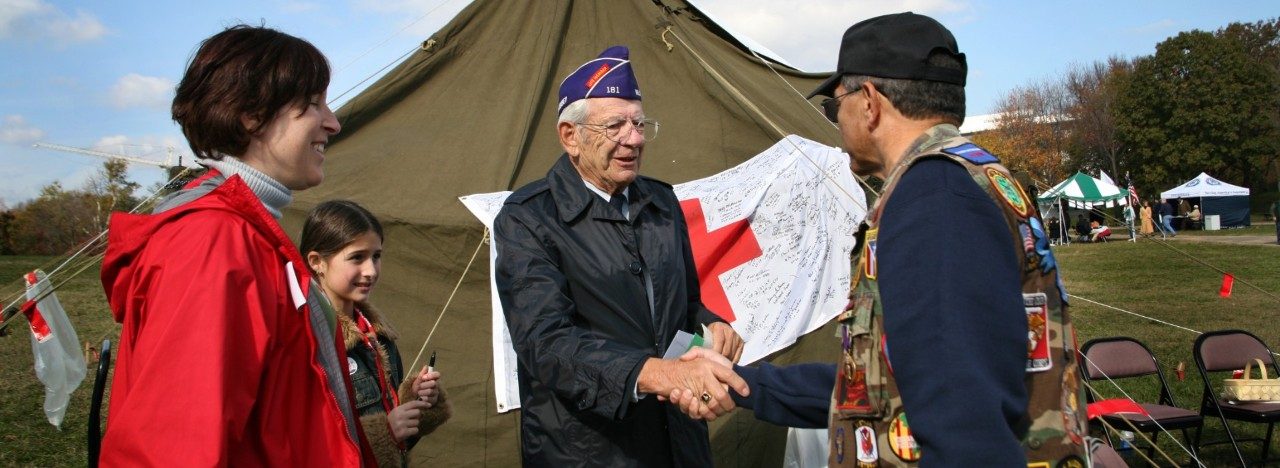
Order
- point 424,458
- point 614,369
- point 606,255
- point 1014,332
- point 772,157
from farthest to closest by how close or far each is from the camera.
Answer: point 772,157, point 424,458, point 606,255, point 614,369, point 1014,332

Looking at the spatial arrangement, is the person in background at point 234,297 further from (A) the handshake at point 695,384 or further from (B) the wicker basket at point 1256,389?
(B) the wicker basket at point 1256,389

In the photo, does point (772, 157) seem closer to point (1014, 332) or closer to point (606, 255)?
point (606, 255)

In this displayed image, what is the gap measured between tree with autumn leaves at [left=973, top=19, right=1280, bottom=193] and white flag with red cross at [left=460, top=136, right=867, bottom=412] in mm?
47526

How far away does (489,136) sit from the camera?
17.6 ft

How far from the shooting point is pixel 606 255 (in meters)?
2.82

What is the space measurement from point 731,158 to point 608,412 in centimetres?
306

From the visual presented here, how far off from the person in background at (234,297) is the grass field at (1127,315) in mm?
4681

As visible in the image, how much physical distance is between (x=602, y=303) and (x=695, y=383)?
1.58 feet

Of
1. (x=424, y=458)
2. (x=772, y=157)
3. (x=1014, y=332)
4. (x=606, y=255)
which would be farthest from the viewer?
(x=772, y=157)

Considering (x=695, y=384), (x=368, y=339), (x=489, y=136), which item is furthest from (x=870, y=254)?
(x=489, y=136)

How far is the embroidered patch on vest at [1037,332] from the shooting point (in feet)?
5.82

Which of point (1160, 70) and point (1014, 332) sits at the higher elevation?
point (1160, 70)

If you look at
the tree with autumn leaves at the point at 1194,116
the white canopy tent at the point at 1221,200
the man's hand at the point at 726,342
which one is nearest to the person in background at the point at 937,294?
the man's hand at the point at 726,342

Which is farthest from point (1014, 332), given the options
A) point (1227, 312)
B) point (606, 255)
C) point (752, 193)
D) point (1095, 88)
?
point (1095, 88)
